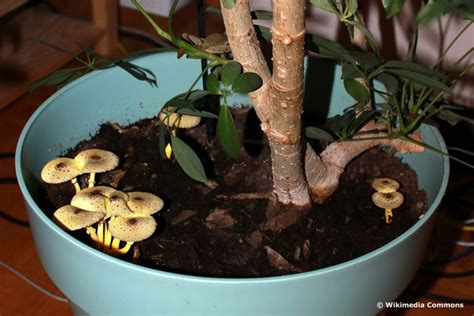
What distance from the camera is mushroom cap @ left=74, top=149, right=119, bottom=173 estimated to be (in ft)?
2.49

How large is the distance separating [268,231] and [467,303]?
42 centimetres

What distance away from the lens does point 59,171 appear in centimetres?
74

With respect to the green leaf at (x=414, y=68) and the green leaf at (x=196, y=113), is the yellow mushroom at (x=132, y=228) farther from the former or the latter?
the green leaf at (x=414, y=68)

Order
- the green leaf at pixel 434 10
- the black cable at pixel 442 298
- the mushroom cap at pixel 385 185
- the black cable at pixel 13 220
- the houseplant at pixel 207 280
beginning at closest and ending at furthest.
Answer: the green leaf at pixel 434 10 → the houseplant at pixel 207 280 → the mushroom cap at pixel 385 185 → the black cable at pixel 442 298 → the black cable at pixel 13 220

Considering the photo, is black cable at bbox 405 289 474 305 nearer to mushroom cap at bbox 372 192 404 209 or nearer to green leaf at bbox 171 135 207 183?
mushroom cap at bbox 372 192 404 209

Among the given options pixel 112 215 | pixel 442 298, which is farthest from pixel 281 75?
pixel 442 298

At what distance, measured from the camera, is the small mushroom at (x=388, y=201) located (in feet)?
2.51

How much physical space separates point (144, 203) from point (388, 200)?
0.27 m

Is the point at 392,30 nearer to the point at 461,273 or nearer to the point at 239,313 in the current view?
the point at 461,273

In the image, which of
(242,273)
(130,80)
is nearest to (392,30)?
(130,80)

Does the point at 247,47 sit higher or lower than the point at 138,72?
higher

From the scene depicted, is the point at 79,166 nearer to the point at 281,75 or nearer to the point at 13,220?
the point at 281,75

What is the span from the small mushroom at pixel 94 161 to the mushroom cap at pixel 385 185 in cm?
30

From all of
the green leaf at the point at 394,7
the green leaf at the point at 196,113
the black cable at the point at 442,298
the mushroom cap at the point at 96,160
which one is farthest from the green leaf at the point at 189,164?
the black cable at the point at 442,298
